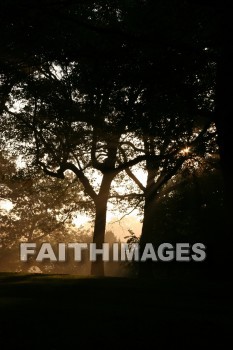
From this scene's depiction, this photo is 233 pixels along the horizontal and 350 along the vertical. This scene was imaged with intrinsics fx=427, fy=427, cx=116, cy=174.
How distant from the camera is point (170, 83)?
39.0ft

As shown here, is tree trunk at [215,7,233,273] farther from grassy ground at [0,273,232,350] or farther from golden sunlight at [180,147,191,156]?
golden sunlight at [180,147,191,156]

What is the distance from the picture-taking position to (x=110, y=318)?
7582mm

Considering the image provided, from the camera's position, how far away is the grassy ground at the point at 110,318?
20.4ft

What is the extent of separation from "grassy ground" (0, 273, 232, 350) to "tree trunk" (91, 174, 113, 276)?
1466 centimetres

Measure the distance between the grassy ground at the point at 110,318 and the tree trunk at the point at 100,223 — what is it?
1466cm

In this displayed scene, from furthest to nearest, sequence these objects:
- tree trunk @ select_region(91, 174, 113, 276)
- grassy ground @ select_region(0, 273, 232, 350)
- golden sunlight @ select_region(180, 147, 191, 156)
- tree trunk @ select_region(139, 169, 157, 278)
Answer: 1. tree trunk @ select_region(91, 174, 113, 276)
2. tree trunk @ select_region(139, 169, 157, 278)
3. golden sunlight @ select_region(180, 147, 191, 156)
4. grassy ground @ select_region(0, 273, 232, 350)

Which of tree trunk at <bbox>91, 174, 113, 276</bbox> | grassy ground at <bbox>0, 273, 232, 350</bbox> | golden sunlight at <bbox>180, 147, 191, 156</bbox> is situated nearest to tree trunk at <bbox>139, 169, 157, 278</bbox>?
tree trunk at <bbox>91, 174, 113, 276</bbox>

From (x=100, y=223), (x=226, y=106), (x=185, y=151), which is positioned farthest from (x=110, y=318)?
(x=100, y=223)

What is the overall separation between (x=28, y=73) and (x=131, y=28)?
297 inches

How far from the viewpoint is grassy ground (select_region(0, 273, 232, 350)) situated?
6223 millimetres

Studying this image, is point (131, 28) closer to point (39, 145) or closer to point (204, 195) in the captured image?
point (39, 145)

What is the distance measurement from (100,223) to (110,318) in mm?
19321

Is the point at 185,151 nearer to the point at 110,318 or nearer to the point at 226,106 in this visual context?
the point at 226,106

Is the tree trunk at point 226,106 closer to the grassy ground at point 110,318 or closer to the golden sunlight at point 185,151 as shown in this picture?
the grassy ground at point 110,318
